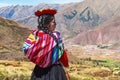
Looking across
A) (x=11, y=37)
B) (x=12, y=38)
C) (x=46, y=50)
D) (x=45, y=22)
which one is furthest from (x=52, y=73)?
(x=12, y=38)

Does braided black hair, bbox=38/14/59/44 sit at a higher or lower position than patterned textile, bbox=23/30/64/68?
higher

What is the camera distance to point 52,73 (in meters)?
10.1

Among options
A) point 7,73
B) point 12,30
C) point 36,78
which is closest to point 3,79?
point 7,73

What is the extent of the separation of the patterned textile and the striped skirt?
195mm

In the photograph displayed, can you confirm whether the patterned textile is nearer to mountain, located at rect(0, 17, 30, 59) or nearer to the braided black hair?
the braided black hair

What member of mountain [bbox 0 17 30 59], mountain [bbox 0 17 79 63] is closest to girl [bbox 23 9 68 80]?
mountain [bbox 0 17 79 63]

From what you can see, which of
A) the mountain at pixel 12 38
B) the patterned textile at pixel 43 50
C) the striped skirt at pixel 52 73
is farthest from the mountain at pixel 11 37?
the patterned textile at pixel 43 50

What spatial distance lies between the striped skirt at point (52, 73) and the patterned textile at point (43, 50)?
0.64ft

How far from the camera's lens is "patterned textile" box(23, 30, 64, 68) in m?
10.1

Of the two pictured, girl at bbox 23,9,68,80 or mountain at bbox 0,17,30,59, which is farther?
mountain at bbox 0,17,30,59

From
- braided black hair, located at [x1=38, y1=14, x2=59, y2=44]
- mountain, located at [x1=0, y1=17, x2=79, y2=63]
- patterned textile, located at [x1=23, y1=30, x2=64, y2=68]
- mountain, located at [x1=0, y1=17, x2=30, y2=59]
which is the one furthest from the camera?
mountain, located at [x1=0, y1=17, x2=30, y2=59]

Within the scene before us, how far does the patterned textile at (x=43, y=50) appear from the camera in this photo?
10055mm

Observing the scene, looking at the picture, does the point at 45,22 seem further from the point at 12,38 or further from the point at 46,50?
the point at 12,38

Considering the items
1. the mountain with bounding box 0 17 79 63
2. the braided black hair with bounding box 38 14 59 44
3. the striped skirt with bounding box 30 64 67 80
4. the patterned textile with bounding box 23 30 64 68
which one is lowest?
the mountain with bounding box 0 17 79 63
